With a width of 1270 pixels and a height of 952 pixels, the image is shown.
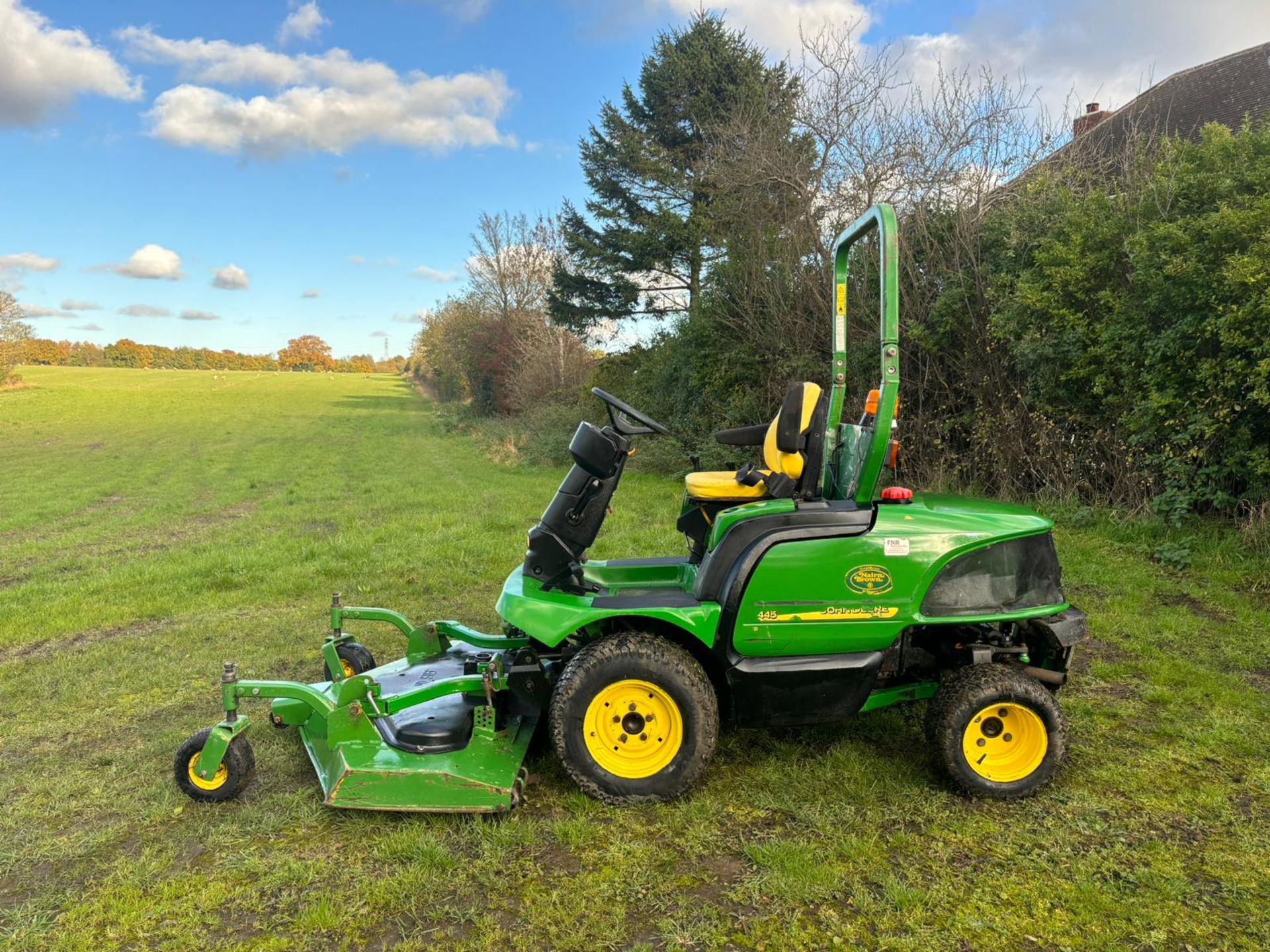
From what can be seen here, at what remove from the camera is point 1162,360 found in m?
7.62

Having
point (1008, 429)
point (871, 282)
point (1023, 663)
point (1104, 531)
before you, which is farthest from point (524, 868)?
point (871, 282)

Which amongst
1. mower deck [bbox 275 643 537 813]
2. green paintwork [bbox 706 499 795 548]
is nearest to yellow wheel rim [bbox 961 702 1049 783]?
green paintwork [bbox 706 499 795 548]

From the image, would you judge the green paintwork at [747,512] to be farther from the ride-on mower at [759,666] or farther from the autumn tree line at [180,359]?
the autumn tree line at [180,359]

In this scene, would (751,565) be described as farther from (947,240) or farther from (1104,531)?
(947,240)

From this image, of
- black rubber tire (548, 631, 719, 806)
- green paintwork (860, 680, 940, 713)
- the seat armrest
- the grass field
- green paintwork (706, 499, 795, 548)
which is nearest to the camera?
the grass field

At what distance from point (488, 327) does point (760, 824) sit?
107ft

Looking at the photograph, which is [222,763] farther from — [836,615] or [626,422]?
[836,615]

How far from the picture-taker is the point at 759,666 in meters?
3.53

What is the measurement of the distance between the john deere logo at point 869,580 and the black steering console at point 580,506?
1164mm

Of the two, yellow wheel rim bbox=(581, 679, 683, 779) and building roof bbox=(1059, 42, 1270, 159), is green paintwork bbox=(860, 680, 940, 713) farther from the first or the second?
building roof bbox=(1059, 42, 1270, 159)

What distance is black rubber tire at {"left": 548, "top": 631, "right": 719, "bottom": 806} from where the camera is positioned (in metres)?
3.51

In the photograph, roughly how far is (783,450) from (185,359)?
101 meters

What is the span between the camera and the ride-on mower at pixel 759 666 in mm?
3479

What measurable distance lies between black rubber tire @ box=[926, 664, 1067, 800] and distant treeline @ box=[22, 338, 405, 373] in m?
78.0
